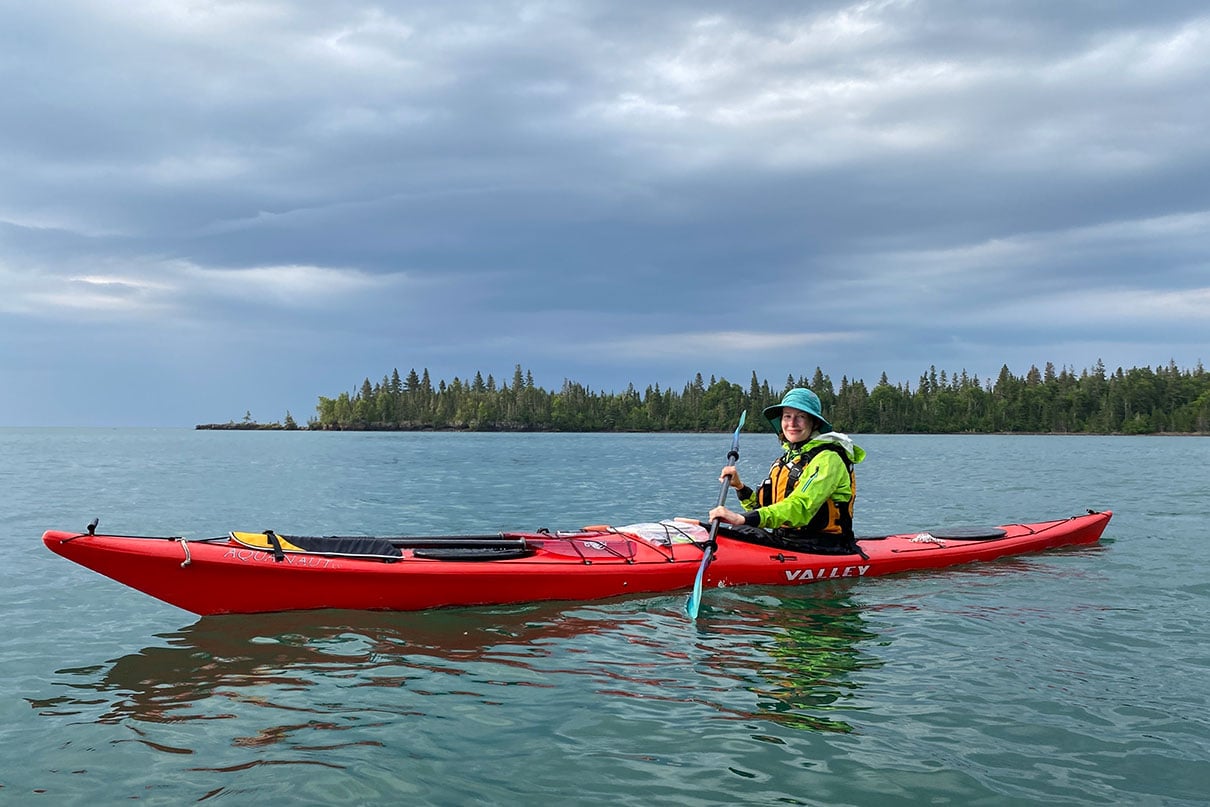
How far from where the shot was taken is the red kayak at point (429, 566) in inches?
311

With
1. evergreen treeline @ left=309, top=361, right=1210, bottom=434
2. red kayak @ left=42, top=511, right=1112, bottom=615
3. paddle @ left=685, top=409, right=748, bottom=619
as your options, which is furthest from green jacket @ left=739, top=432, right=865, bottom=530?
evergreen treeline @ left=309, top=361, right=1210, bottom=434

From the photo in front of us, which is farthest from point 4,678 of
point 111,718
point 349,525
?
point 349,525

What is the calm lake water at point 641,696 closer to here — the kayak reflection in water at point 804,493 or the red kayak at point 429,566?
the red kayak at point 429,566

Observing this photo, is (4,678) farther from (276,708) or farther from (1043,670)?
(1043,670)

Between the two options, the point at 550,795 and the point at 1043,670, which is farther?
the point at 1043,670

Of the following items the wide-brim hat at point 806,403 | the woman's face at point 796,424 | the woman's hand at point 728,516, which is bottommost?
the woman's hand at point 728,516

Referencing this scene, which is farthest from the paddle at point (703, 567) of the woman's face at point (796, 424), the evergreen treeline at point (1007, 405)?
the evergreen treeline at point (1007, 405)

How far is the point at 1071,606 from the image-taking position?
379 inches

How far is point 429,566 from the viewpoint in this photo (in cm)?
871

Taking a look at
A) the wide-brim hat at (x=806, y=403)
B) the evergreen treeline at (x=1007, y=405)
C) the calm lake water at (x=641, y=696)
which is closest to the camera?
the calm lake water at (x=641, y=696)

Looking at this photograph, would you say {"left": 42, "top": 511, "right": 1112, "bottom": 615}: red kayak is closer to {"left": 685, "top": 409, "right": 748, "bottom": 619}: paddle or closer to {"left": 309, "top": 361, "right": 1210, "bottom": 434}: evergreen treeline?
{"left": 685, "top": 409, "right": 748, "bottom": 619}: paddle

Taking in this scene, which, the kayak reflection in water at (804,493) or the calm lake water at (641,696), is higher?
the kayak reflection in water at (804,493)

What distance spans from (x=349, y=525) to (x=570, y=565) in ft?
33.6

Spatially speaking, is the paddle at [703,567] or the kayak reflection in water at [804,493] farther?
the kayak reflection in water at [804,493]
